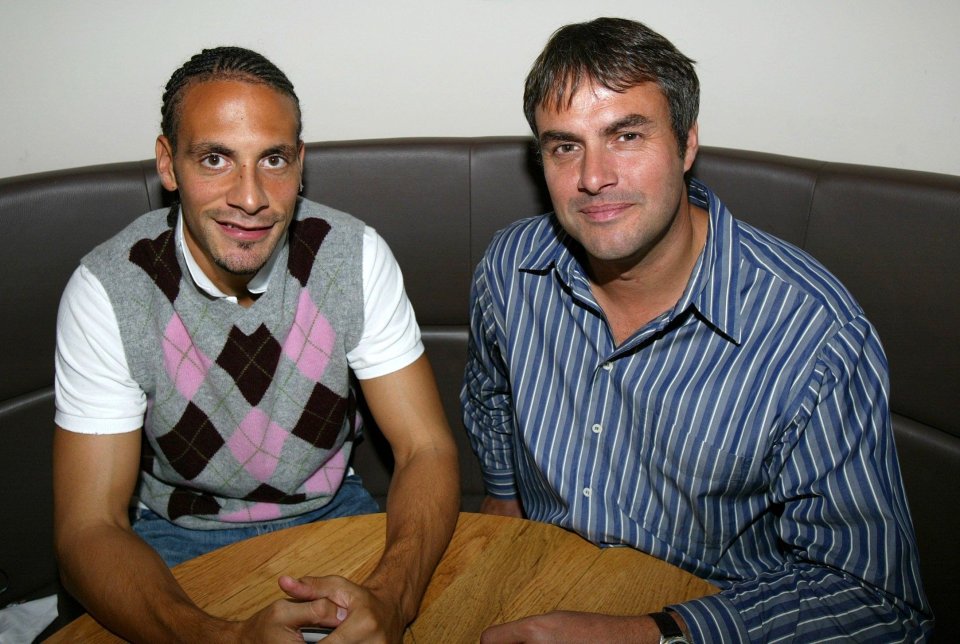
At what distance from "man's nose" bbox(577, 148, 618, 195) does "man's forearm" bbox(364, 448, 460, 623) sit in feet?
1.84

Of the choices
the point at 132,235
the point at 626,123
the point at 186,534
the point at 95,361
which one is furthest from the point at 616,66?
the point at 186,534

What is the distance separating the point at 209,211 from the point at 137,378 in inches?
12.9

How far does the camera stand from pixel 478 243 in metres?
1.94

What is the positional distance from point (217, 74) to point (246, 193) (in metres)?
0.22

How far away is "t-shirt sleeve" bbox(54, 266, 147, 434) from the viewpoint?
56.4 inches

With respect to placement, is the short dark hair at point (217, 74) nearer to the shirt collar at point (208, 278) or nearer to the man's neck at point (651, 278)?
the shirt collar at point (208, 278)

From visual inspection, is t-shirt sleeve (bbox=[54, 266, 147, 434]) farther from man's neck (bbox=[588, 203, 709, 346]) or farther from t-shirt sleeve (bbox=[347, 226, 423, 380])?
man's neck (bbox=[588, 203, 709, 346])

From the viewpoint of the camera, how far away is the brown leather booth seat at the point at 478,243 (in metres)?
1.58

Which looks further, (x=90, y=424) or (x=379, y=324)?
(x=379, y=324)

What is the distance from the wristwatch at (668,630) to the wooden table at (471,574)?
0.03 meters

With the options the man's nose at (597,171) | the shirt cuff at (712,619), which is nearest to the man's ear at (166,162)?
the man's nose at (597,171)

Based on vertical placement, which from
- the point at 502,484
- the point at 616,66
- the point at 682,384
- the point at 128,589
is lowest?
the point at 502,484

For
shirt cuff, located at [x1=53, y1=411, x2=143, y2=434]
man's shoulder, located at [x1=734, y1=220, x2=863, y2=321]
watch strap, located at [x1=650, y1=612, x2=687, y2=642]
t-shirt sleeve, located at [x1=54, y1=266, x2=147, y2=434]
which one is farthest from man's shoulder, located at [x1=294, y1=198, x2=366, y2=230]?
watch strap, located at [x1=650, y1=612, x2=687, y2=642]

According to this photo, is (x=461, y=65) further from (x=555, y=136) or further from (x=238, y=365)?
(x=238, y=365)
